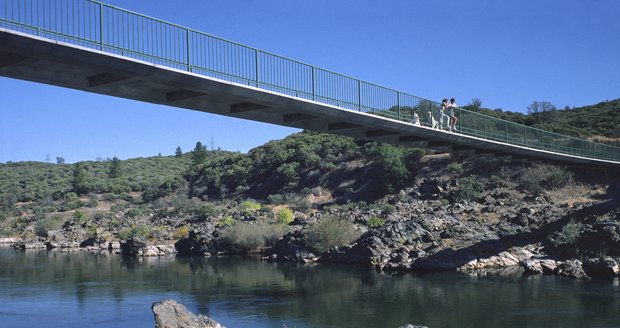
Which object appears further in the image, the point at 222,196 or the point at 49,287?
the point at 222,196

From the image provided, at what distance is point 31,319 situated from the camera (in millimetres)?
24359

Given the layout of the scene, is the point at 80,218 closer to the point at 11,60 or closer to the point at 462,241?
the point at 462,241

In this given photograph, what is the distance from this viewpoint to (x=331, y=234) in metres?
42.0

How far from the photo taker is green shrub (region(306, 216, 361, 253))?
4188 centimetres

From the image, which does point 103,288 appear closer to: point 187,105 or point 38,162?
point 187,105

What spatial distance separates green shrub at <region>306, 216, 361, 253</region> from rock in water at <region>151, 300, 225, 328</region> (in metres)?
21.6

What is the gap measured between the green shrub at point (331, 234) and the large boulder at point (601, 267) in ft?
50.8

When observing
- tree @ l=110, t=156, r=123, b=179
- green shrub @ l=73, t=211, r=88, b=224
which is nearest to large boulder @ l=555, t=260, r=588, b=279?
green shrub @ l=73, t=211, r=88, b=224

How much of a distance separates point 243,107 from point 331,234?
72.1 ft

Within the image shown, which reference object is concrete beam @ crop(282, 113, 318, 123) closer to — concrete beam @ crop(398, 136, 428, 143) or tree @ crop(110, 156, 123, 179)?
concrete beam @ crop(398, 136, 428, 143)

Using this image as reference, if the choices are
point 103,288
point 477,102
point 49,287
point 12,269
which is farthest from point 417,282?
point 477,102

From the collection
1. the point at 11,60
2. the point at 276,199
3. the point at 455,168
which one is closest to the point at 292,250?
the point at 455,168

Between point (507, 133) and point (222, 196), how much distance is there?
152 feet

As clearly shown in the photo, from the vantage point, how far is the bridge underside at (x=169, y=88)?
576 inches
